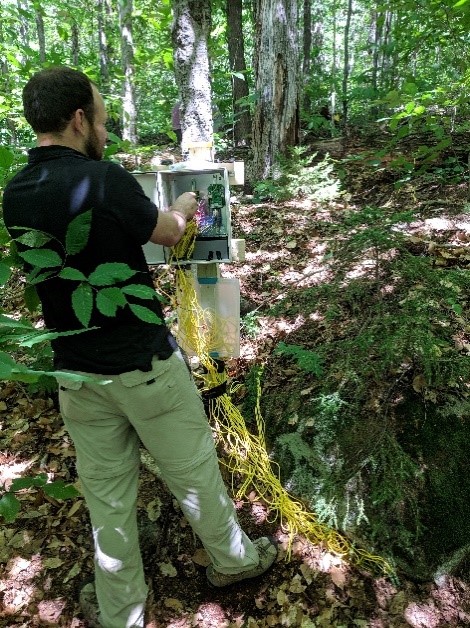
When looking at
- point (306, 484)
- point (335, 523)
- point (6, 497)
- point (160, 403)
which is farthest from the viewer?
point (306, 484)

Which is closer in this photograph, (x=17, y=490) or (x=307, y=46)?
(x=17, y=490)

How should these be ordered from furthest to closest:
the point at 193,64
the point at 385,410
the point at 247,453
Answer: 1. the point at 193,64
2. the point at 247,453
3. the point at 385,410

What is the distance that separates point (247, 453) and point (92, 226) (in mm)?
2025

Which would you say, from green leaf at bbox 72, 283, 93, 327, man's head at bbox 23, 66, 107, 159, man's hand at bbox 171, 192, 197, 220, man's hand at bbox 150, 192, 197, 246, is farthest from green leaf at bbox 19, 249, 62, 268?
man's hand at bbox 171, 192, 197, 220

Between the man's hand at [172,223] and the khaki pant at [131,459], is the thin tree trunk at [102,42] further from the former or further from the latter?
the khaki pant at [131,459]

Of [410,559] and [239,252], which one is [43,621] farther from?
[239,252]

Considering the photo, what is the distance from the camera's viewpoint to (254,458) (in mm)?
3152

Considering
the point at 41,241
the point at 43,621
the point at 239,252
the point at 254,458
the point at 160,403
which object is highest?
the point at 41,241

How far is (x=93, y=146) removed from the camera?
1991mm

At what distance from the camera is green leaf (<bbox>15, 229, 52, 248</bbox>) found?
66.6 inches

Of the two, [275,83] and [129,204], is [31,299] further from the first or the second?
[275,83]

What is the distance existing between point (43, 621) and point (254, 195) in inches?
232

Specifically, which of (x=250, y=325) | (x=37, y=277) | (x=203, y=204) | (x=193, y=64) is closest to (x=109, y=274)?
(x=37, y=277)

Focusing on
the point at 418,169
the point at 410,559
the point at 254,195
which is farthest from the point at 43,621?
the point at 418,169
